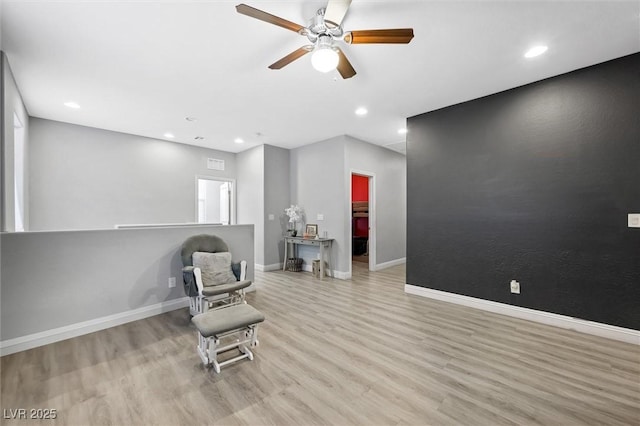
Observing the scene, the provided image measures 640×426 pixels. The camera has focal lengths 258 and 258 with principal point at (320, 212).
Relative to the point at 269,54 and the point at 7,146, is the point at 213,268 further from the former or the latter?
the point at 269,54

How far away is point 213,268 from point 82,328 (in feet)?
4.58

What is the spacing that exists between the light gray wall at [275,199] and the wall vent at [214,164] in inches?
54.7

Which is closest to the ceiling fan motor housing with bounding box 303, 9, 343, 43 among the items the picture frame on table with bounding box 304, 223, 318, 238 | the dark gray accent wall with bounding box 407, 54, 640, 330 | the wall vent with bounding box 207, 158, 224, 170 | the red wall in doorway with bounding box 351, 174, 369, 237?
the dark gray accent wall with bounding box 407, 54, 640, 330

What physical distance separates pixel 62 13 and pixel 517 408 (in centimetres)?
445

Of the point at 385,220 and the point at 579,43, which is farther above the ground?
the point at 579,43

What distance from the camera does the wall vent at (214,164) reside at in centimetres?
635

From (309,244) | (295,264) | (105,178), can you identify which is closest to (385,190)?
(309,244)

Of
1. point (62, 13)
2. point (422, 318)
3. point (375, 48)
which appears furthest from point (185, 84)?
point (422, 318)

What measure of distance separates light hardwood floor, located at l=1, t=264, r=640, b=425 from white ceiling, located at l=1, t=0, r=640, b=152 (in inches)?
113

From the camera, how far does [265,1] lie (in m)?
1.96

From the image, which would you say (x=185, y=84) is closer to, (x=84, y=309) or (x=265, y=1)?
(x=265, y=1)

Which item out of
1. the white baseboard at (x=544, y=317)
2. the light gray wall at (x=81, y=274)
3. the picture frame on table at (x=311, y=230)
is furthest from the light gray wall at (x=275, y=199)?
the white baseboard at (x=544, y=317)

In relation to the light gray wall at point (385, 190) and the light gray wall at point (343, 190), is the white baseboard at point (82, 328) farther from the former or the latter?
the light gray wall at point (385, 190)

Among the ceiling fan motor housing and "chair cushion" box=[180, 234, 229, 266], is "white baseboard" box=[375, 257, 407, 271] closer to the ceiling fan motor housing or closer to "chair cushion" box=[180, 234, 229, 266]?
"chair cushion" box=[180, 234, 229, 266]
